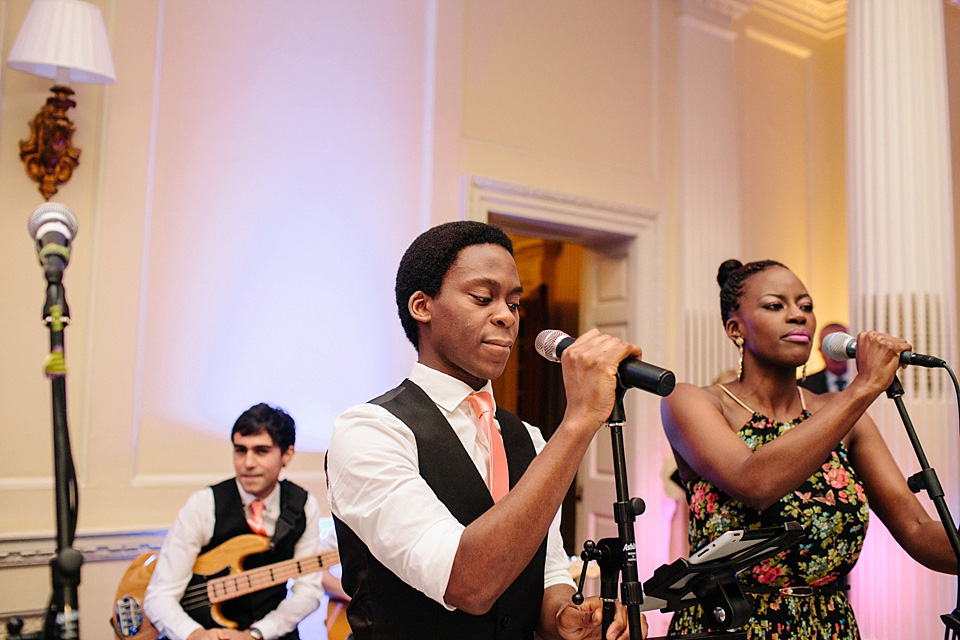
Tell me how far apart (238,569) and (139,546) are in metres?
0.67

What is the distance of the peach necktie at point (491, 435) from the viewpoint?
1.46 metres

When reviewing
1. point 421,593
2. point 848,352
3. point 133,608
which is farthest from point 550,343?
point 133,608

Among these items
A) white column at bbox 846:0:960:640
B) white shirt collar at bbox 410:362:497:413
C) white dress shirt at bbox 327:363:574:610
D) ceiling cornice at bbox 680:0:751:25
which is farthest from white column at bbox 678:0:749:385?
white dress shirt at bbox 327:363:574:610

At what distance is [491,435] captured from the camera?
58.5 inches

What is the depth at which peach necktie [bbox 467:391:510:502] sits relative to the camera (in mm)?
1460

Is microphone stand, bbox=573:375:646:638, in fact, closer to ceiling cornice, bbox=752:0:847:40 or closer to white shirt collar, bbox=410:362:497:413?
white shirt collar, bbox=410:362:497:413

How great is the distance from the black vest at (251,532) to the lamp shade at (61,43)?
67.1 inches

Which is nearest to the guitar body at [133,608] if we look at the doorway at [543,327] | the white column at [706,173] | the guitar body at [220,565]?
the guitar body at [220,565]

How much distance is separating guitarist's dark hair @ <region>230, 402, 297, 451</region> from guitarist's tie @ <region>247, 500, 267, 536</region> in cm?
22

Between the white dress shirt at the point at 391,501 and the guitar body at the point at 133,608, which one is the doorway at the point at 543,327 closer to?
the guitar body at the point at 133,608

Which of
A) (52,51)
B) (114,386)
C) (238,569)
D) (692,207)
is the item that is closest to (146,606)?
(238,569)

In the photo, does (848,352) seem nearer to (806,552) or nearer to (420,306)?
(806,552)

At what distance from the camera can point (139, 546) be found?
3.41 meters

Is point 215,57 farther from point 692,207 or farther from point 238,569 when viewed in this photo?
point 692,207
